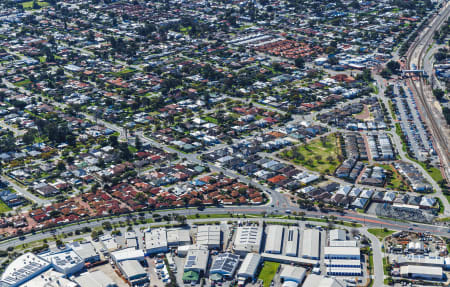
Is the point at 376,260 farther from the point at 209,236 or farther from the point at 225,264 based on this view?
the point at 209,236

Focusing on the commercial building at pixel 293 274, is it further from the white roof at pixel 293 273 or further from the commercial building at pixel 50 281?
the commercial building at pixel 50 281

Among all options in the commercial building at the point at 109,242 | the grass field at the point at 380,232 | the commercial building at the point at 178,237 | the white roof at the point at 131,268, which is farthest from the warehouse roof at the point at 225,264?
the grass field at the point at 380,232

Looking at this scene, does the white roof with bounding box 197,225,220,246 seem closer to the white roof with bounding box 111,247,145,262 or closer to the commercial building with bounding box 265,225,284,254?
the commercial building with bounding box 265,225,284,254

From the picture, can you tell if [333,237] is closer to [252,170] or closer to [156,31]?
[252,170]

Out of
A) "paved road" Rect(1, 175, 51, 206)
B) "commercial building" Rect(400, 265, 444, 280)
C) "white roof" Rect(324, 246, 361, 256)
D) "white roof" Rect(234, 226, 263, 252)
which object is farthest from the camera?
"paved road" Rect(1, 175, 51, 206)

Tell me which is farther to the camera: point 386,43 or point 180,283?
point 386,43

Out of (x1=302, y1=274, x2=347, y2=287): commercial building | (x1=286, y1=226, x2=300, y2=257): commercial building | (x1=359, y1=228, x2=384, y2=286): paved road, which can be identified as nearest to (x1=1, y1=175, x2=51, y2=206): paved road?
(x1=286, y1=226, x2=300, y2=257): commercial building

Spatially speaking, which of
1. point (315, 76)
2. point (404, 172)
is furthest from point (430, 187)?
point (315, 76)

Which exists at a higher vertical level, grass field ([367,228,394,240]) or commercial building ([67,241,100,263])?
grass field ([367,228,394,240])
